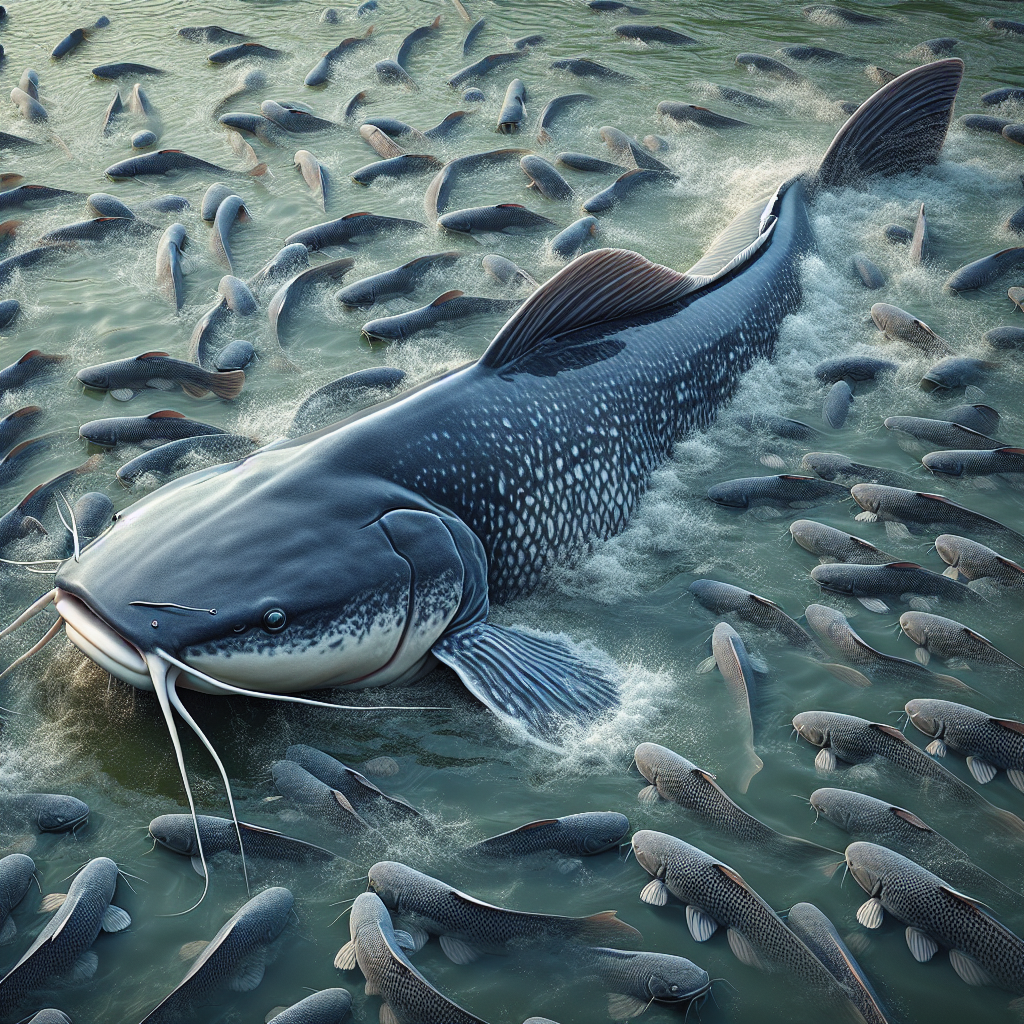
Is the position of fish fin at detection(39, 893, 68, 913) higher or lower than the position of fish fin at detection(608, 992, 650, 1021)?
lower

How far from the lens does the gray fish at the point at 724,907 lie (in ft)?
10.9

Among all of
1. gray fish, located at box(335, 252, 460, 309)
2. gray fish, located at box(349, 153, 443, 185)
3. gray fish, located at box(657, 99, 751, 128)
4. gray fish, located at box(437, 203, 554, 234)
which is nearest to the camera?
gray fish, located at box(335, 252, 460, 309)

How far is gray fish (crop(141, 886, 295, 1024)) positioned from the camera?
3154 mm

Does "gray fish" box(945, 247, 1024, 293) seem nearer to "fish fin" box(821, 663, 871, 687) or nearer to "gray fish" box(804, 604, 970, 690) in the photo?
"gray fish" box(804, 604, 970, 690)

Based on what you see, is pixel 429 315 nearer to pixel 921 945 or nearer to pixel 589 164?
pixel 589 164

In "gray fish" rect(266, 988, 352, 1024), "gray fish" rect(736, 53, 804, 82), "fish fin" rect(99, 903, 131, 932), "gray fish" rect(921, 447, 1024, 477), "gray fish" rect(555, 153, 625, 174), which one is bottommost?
"fish fin" rect(99, 903, 131, 932)

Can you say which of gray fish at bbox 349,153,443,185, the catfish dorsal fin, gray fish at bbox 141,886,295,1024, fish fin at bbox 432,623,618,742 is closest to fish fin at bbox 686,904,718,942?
fish fin at bbox 432,623,618,742

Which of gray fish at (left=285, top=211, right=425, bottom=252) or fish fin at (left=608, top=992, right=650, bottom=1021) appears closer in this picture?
fish fin at (left=608, top=992, right=650, bottom=1021)

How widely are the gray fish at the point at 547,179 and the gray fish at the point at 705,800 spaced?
658 centimetres

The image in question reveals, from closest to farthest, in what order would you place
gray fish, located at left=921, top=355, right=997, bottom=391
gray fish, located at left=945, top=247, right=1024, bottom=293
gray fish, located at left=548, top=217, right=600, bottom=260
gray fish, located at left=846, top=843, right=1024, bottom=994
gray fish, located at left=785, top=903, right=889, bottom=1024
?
gray fish, located at left=785, top=903, right=889, bottom=1024 → gray fish, located at left=846, top=843, right=1024, bottom=994 → gray fish, located at left=921, top=355, right=997, bottom=391 → gray fish, located at left=945, top=247, right=1024, bottom=293 → gray fish, located at left=548, top=217, right=600, bottom=260

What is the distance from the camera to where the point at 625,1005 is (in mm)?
3266

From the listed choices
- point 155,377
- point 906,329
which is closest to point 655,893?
point 155,377

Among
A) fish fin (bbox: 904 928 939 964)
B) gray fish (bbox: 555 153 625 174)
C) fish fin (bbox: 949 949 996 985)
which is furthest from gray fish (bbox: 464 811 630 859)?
gray fish (bbox: 555 153 625 174)

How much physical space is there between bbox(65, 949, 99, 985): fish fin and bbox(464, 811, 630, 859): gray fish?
1.39m
